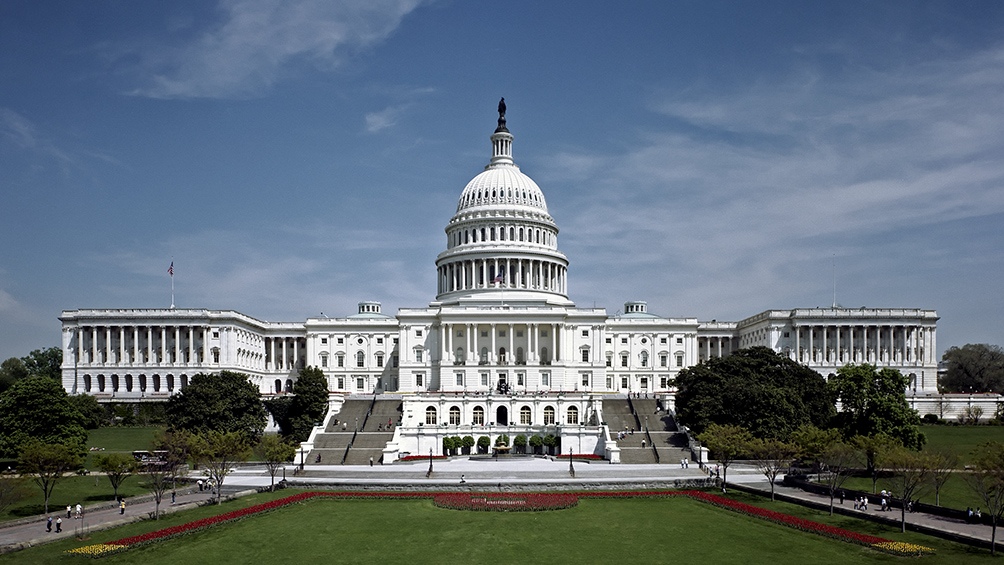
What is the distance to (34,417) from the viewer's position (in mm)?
70625

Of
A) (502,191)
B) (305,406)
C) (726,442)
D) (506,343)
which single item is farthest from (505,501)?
(502,191)

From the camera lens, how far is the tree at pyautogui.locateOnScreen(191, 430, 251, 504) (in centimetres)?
5825

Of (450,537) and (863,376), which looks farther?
(863,376)

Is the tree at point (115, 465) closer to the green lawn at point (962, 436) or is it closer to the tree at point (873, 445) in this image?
the tree at point (873, 445)

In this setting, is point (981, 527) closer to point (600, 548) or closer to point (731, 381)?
point (600, 548)

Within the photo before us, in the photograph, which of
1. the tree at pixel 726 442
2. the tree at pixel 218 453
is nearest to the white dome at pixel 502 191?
the tree at pixel 726 442

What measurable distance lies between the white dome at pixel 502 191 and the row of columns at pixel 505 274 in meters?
9.44

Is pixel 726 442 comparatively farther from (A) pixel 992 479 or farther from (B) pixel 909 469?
(A) pixel 992 479

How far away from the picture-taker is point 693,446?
266 ft

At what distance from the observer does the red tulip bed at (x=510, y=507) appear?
135ft

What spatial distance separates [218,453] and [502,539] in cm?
2574

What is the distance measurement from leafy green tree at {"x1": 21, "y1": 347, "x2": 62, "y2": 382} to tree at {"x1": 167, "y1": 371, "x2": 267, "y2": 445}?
67695 mm

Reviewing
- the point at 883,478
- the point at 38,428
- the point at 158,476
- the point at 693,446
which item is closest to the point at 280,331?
the point at 38,428

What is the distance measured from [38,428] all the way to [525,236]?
82.2m
